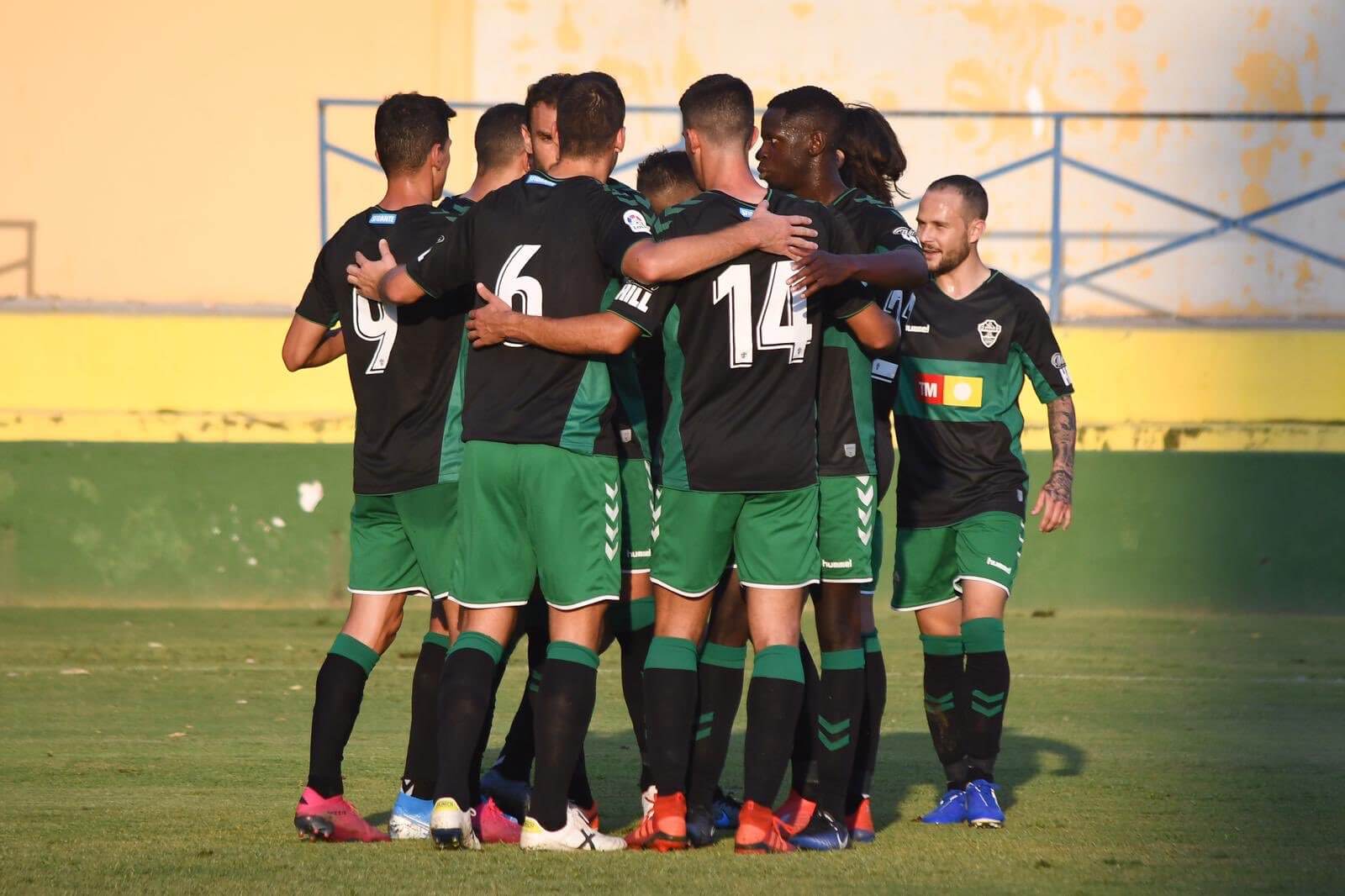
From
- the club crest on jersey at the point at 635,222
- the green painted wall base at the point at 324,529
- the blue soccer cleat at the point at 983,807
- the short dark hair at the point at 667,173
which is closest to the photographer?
the club crest on jersey at the point at 635,222

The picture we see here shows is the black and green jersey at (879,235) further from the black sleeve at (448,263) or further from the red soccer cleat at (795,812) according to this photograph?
the red soccer cleat at (795,812)

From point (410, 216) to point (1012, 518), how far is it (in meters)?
2.23

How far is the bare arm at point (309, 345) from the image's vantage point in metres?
5.73

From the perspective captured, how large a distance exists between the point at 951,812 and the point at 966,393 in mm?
1416

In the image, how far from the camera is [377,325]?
5.54 meters

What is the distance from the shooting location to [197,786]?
247 inches

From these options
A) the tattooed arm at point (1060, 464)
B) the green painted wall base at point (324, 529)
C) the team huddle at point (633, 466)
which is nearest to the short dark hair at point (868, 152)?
the team huddle at point (633, 466)

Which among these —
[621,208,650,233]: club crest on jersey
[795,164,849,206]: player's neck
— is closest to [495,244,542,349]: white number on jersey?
[621,208,650,233]: club crest on jersey

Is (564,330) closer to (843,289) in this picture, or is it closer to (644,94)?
(843,289)

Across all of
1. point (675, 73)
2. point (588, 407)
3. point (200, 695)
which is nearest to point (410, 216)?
point (588, 407)

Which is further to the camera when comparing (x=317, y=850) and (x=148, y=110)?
(x=148, y=110)

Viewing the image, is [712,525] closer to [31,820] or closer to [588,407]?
[588,407]

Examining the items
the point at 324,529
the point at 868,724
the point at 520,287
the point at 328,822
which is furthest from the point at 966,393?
the point at 324,529

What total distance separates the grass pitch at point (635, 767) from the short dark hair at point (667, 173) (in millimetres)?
2126
